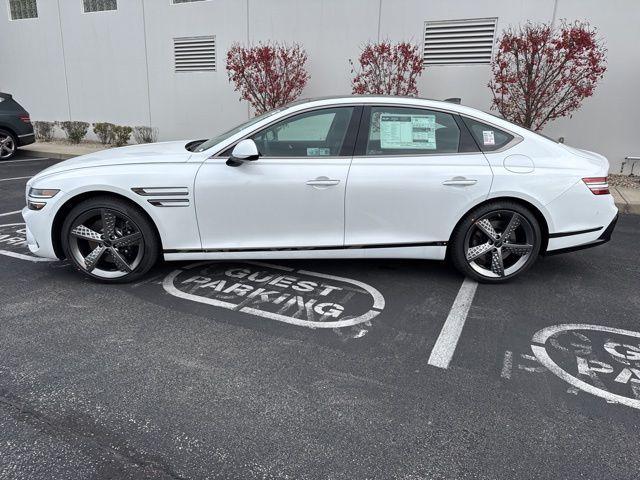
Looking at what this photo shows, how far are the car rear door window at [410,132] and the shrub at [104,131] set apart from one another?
10650 mm

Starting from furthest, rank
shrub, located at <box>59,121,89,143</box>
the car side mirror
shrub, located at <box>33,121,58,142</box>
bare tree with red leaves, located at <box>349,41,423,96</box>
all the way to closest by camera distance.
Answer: shrub, located at <box>33,121,58,142</box> < shrub, located at <box>59,121,89,143</box> < bare tree with red leaves, located at <box>349,41,423,96</box> < the car side mirror

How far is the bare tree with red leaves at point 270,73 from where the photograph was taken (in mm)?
10516

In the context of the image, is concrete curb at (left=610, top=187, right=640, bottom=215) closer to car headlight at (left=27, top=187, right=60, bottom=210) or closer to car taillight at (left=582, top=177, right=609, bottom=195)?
car taillight at (left=582, top=177, right=609, bottom=195)

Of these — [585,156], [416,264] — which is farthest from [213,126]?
[585,156]

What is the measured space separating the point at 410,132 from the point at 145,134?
1021 cm

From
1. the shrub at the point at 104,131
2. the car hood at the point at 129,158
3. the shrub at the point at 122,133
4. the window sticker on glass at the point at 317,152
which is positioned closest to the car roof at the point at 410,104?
the window sticker on glass at the point at 317,152

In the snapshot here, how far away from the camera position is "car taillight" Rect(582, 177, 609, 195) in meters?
4.19

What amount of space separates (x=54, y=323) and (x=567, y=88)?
8.83 metres

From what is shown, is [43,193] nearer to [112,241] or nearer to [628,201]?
[112,241]

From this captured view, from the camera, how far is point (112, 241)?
13.8 feet

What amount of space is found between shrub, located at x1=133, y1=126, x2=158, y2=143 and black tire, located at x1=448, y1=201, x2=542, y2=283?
34.3ft

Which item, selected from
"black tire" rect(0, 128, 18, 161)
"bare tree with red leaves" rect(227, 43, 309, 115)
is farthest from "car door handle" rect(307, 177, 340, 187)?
"black tire" rect(0, 128, 18, 161)

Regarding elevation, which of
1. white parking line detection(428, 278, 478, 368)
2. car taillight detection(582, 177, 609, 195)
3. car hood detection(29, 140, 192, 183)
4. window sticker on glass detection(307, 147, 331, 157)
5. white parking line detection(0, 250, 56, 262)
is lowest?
white parking line detection(428, 278, 478, 368)

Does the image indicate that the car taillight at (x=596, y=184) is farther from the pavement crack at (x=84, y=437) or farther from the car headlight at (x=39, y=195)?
the car headlight at (x=39, y=195)
